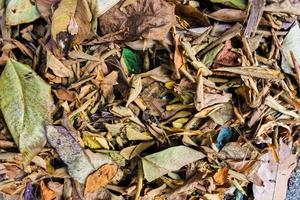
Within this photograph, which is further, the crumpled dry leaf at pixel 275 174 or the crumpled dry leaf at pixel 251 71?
the crumpled dry leaf at pixel 275 174

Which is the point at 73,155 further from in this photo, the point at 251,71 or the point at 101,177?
the point at 251,71

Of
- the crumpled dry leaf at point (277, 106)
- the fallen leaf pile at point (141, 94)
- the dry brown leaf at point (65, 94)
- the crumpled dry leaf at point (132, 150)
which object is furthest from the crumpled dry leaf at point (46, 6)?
the crumpled dry leaf at point (277, 106)

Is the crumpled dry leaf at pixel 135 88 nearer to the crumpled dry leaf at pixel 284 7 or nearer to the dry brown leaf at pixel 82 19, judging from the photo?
the dry brown leaf at pixel 82 19

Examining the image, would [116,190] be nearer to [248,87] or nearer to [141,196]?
[141,196]

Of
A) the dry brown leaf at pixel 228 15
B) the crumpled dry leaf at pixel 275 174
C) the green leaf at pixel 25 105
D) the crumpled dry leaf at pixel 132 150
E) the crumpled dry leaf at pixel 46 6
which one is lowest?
the crumpled dry leaf at pixel 275 174

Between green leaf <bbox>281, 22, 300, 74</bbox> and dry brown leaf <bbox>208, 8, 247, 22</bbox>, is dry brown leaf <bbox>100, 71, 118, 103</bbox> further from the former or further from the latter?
green leaf <bbox>281, 22, 300, 74</bbox>

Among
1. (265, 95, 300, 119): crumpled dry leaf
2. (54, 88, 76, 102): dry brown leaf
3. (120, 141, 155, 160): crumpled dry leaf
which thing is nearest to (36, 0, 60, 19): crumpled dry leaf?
(54, 88, 76, 102): dry brown leaf

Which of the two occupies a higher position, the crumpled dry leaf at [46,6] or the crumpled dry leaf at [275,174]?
the crumpled dry leaf at [46,6]

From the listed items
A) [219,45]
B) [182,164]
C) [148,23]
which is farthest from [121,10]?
[182,164]
